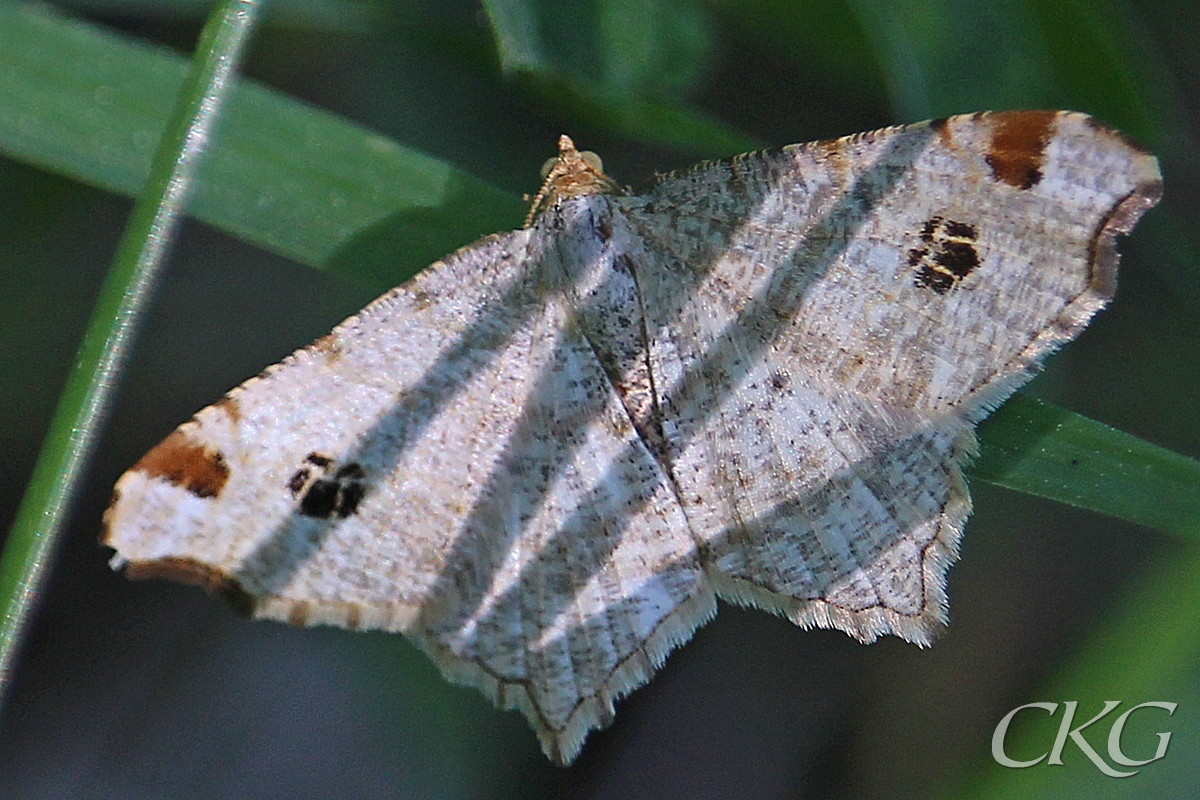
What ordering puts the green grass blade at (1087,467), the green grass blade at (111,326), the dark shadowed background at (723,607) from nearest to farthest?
the green grass blade at (111,326) < the green grass blade at (1087,467) < the dark shadowed background at (723,607)

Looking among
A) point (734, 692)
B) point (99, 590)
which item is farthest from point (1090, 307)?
point (99, 590)

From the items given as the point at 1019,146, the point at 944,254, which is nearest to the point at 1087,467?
the point at 944,254

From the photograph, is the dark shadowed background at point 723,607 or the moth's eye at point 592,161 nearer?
the moth's eye at point 592,161

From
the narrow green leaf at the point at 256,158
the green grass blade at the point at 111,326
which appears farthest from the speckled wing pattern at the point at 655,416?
the narrow green leaf at the point at 256,158

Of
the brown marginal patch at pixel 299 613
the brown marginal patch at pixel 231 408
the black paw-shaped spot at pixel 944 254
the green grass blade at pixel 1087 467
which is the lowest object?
the brown marginal patch at pixel 299 613

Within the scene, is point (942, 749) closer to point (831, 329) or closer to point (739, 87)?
point (831, 329)

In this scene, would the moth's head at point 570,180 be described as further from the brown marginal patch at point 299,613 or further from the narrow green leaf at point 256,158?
the brown marginal patch at point 299,613

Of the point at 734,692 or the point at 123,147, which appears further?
the point at 734,692
